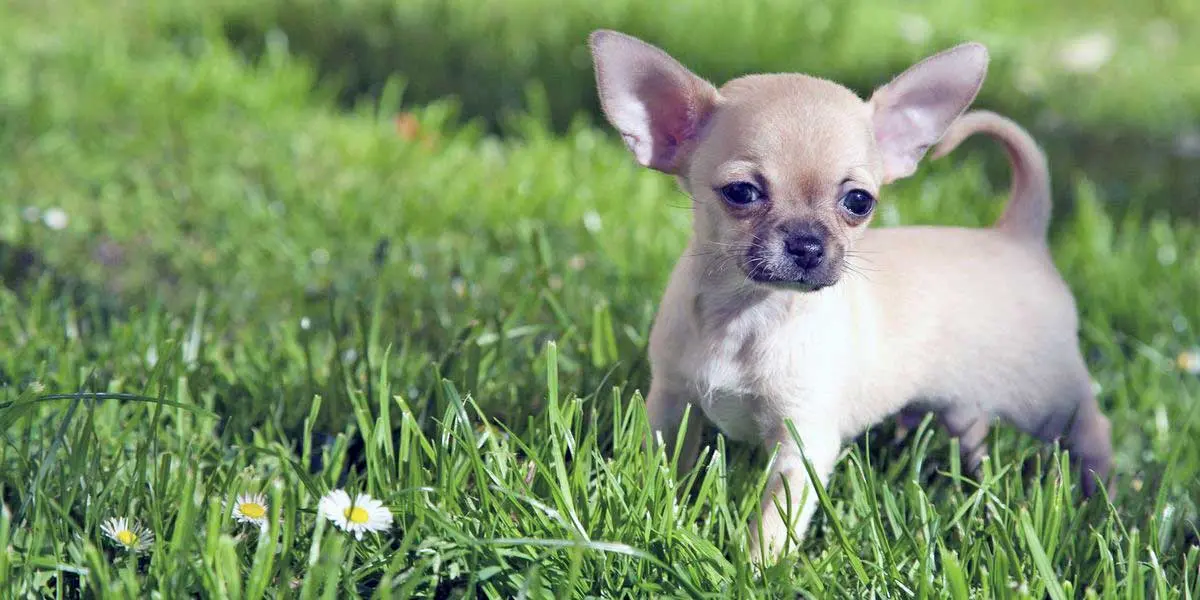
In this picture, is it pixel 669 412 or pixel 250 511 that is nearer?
pixel 250 511

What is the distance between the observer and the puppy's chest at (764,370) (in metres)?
2.36

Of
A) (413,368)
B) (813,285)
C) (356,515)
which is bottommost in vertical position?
(413,368)

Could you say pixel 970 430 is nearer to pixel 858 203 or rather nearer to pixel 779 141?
pixel 858 203

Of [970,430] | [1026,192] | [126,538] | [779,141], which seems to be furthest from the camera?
[1026,192]

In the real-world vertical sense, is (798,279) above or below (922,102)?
below

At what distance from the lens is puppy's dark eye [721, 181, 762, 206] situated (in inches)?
88.4

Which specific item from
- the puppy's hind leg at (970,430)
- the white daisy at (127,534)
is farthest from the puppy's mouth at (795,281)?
the white daisy at (127,534)

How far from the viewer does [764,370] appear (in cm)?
237

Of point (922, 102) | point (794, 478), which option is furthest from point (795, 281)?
point (922, 102)

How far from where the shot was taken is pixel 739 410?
2.42 m

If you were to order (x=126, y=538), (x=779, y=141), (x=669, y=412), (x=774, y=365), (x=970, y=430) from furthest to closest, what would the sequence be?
1. (x=970, y=430)
2. (x=669, y=412)
3. (x=774, y=365)
4. (x=779, y=141)
5. (x=126, y=538)

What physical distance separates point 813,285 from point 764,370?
10.0 inches

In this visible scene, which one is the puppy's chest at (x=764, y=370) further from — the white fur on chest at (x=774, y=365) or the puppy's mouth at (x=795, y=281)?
the puppy's mouth at (x=795, y=281)

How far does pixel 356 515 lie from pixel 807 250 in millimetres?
872
